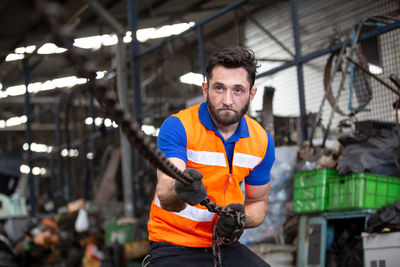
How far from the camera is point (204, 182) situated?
102 inches

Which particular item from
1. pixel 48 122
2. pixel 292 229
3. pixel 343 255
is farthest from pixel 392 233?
pixel 48 122

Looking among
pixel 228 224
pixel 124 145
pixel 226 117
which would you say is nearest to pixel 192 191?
pixel 228 224

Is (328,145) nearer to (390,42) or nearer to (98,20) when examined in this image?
(390,42)

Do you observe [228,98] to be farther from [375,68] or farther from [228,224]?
[375,68]

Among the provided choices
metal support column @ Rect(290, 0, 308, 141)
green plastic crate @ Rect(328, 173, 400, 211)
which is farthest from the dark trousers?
metal support column @ Rect(290, 0, 308, 141)

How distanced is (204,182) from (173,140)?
0.29 metres

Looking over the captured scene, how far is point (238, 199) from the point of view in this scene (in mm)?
2742

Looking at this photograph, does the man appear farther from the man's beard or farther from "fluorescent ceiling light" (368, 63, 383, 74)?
"fluorescent ceiling light" (368, 63, 383, 74)

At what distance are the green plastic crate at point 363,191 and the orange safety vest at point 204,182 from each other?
1683mm

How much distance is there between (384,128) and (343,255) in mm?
1363

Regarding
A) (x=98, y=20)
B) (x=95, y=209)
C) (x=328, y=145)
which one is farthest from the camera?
(x=98, y=20)

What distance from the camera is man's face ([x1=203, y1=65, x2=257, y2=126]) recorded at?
2.59 m

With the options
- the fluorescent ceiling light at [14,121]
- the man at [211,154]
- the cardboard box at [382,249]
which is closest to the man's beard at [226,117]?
the man at [211,154]

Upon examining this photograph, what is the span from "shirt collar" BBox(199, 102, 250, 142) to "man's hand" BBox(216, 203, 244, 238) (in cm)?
53
